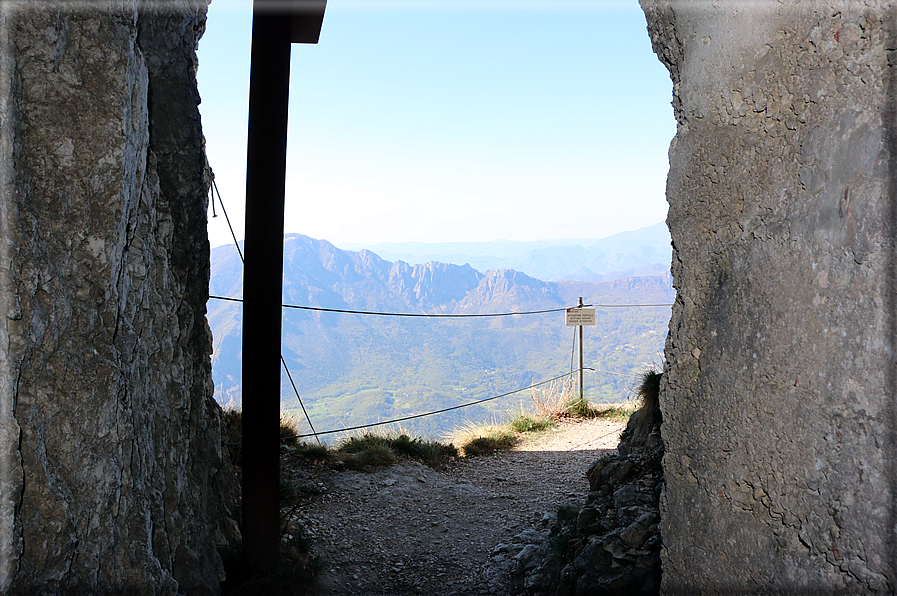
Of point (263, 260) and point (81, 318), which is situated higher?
point (263, 260)

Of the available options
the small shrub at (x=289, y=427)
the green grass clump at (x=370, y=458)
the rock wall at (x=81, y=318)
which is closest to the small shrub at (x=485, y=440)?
the green grass clump at (x=370, y=458)

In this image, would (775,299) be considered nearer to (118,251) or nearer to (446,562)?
(118,251)

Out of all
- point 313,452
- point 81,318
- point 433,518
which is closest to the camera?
point 81,318

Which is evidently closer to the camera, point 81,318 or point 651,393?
point 81,318

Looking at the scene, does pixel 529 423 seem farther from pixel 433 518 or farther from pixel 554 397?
pixel 433 518

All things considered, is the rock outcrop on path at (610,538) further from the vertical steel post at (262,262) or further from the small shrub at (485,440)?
the small shrub at (485,440)

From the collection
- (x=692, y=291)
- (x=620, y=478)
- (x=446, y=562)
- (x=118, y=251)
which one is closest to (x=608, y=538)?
(x=620, y=478)

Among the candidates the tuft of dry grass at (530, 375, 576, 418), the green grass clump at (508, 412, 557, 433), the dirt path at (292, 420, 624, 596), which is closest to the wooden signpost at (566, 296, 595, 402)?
the tuft of dry grass at (530, 375, 576, 418)

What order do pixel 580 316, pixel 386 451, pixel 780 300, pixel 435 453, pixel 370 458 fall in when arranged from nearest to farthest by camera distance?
pixel 780 300 → pixel 370 458 → pixel 386 451 → pixel 435 453 → pixel 580 316

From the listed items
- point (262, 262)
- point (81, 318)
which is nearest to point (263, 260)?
point (262, 262)
